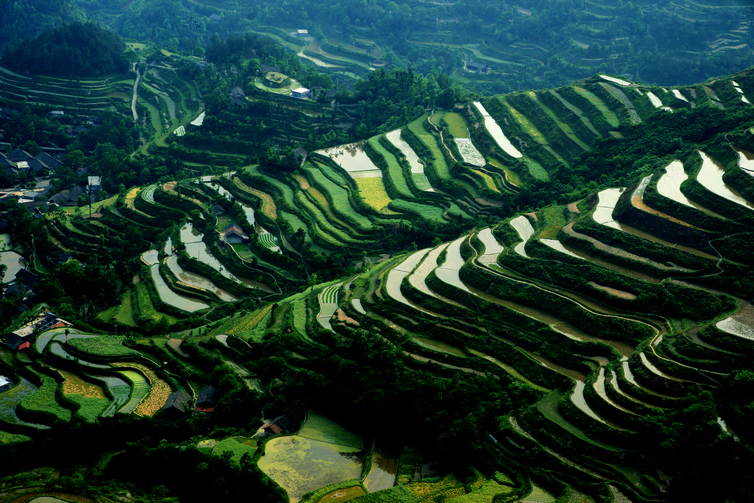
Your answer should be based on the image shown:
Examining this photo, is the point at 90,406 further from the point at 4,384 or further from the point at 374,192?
the point at 374,192

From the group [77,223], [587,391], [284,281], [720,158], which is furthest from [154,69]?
[587,391]

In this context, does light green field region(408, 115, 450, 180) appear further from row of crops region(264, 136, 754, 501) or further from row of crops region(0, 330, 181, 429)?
row of crops region(0, 330, 181, 429)

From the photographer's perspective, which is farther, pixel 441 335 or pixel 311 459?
pixel 441 335

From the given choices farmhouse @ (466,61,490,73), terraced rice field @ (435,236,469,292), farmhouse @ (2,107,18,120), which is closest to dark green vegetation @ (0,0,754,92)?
farmhouse @ (466,61,490,73)

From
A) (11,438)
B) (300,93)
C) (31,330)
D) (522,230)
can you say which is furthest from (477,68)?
(11,438)

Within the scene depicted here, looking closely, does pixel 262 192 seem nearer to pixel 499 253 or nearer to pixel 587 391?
pixel 499 253
